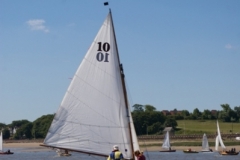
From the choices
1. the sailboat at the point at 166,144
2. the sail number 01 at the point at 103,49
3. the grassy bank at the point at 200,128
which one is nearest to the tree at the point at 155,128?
the grassy bank at the point at 200,128

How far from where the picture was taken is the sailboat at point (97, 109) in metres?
24.0

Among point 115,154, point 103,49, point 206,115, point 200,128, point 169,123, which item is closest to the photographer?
point 115,154

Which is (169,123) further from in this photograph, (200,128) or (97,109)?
(97,109)

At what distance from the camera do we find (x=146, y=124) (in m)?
151

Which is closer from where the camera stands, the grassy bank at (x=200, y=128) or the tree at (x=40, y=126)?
the grassy bank at (x=200, y=128)

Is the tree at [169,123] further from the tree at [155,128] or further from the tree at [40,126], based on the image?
the tree at [40,126]

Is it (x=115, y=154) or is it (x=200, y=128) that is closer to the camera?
(x=115, y=154)

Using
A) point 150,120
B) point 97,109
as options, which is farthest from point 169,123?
point 97,109

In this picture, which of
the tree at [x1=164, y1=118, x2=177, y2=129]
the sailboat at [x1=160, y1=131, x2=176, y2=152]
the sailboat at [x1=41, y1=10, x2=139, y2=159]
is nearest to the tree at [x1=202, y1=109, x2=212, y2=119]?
the tree at [x1=164, y1=118, x2=177, y2=129]

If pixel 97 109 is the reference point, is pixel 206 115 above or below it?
above

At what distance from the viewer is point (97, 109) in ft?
80.0

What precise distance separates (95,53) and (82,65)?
734mm

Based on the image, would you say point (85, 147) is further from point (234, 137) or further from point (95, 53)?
point (234, 137)

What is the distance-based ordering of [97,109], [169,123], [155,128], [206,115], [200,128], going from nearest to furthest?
[97,109], [155,128], [169,123], [200,128], [206,115]
